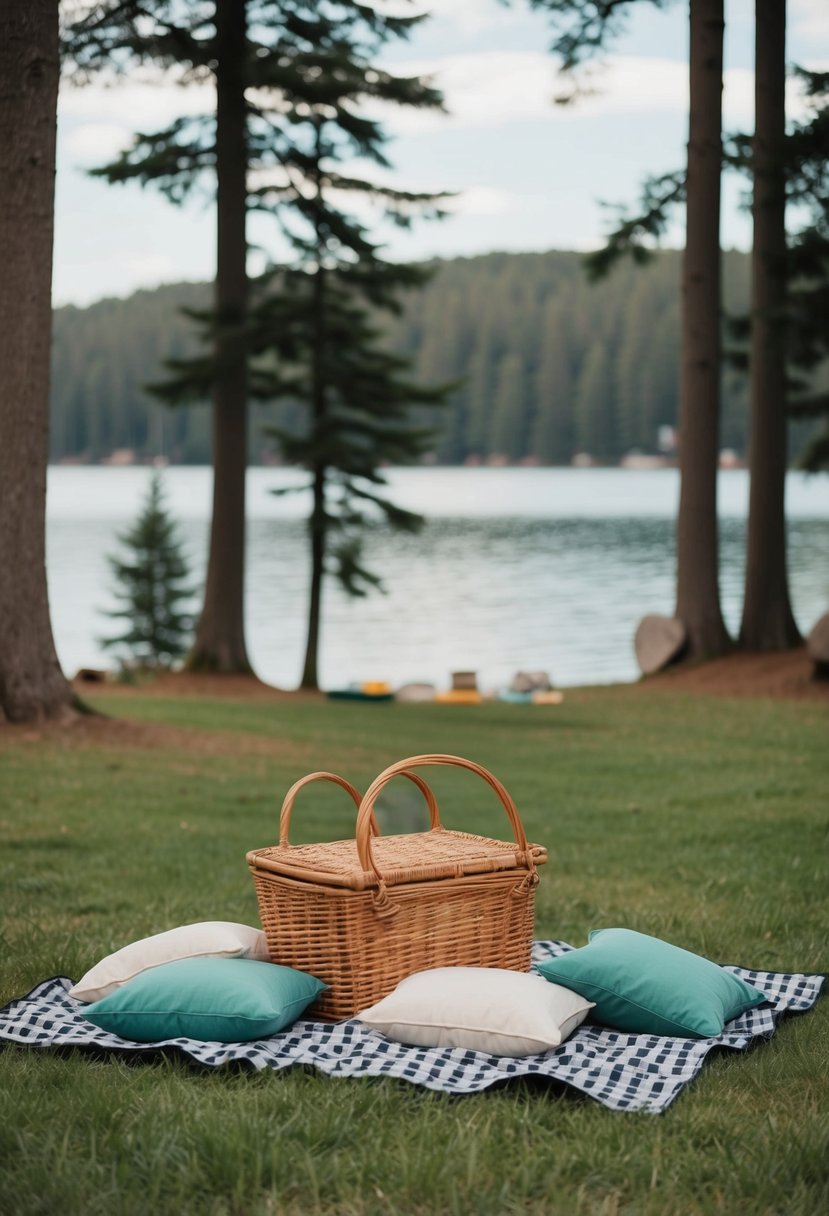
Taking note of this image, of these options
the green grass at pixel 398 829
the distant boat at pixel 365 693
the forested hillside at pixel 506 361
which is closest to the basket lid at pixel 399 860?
the green grass at pixel 398 829

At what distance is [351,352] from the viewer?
66.0 feet

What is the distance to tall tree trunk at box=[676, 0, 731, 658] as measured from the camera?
1667 centimetres

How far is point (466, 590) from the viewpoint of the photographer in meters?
44.9

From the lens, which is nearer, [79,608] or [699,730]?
[699,730]

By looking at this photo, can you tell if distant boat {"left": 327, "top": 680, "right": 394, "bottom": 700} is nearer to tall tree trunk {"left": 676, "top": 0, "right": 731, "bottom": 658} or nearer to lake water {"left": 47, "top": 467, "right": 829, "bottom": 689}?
lake water {"left": 47, "top": 467, "right": 829, "bottom": 689}

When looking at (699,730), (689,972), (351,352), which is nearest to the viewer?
(689,972)

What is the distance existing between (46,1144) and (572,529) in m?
68.0

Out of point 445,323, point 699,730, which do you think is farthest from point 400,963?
point 445,323

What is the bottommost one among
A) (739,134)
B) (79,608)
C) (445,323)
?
(79,608)

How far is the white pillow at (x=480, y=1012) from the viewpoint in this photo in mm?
3438

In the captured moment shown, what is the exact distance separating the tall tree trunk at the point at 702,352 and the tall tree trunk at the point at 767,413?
1.50 feet

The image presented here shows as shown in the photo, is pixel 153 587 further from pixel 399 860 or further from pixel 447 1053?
pixel 447 1053

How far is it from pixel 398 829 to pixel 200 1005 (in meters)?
4.00

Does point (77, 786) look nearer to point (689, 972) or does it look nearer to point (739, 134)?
point (689, 972)
